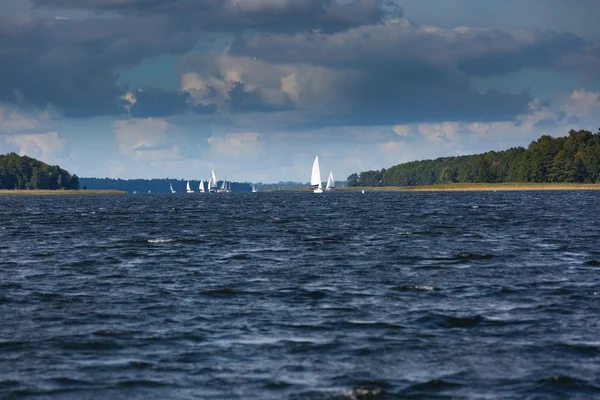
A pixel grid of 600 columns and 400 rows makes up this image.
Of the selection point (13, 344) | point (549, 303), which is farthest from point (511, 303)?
point (13, 344)

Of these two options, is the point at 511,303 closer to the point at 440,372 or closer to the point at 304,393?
the point at 440,372

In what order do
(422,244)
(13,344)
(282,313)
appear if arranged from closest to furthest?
(13,344) < (282,313) < (422,244)

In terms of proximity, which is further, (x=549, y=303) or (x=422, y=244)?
(x=422, y=244)

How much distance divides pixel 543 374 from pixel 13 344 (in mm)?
15168

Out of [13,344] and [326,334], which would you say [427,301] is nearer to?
[326,334]

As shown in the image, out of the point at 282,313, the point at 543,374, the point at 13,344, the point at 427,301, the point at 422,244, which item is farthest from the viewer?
the point at 422,244

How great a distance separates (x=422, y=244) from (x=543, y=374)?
39186 mm

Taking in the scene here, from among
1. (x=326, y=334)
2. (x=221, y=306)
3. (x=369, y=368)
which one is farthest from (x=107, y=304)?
(x=369, y=368)

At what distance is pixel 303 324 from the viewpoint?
27.7m

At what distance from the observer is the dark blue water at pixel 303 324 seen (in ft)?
66.9

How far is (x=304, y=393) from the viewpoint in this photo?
63.9 feet

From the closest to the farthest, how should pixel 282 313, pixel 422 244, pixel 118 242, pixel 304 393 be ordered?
pixel 304 393 < pixel 282 313 < pixel 422 244 < pixel 118 242

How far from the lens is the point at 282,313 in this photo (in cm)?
2983

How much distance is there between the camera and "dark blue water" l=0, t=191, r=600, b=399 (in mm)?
20406
